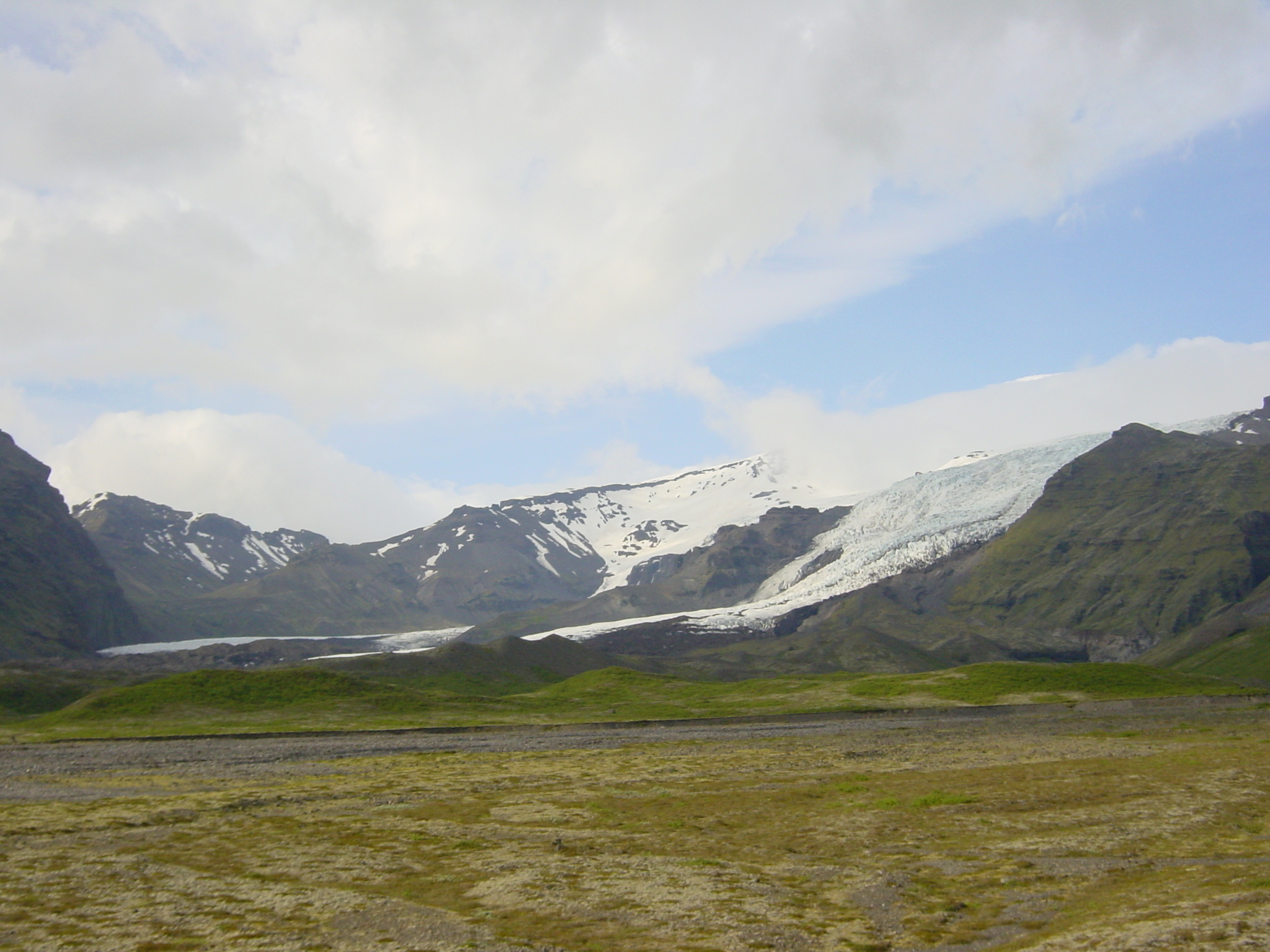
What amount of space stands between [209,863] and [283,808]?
14239mm

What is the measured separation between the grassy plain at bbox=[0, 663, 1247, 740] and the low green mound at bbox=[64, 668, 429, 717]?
21 cm

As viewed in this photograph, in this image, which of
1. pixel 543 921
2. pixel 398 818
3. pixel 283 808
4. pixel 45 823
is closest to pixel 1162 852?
pixel 543 921

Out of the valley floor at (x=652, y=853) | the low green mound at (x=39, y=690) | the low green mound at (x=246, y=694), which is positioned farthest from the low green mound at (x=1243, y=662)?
the low green mound at (x=39, y=690)

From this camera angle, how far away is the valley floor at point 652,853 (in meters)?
23.8

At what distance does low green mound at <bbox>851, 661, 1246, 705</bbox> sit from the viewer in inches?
4906

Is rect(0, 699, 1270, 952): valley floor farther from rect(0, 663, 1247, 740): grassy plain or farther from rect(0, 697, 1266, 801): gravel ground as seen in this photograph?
rect(0, 663, 1247, 740): grassy plain

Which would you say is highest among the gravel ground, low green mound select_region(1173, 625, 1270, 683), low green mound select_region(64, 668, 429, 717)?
low green mound select_region(64, 668, 429, 717)

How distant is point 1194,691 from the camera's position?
126000mm

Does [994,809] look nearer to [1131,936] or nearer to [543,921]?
[1131,936]

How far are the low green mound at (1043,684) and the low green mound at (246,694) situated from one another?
6770 cm

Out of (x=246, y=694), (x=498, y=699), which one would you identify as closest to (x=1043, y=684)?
(x=498, y=699)

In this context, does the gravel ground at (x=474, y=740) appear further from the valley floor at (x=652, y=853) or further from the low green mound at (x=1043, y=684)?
the low green mound at (x=1043, y=684)

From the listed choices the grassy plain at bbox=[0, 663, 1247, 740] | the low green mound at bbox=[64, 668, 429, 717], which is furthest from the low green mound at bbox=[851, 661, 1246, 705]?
the low green mound at bbox=[64, 668, 429, 717]

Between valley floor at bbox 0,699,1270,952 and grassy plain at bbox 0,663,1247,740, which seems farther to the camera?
grassy plain at bbox 0,663,1247,740
